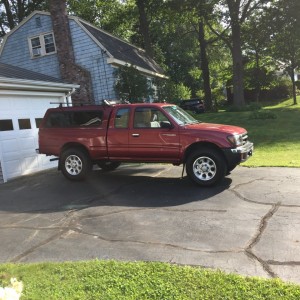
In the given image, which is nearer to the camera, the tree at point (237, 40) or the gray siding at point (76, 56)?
the gray siding at point (76, 56)

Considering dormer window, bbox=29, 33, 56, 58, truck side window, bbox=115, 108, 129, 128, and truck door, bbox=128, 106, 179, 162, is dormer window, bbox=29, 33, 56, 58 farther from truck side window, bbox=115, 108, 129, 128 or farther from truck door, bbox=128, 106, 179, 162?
truck door, bbox=128, 106, 179, 162

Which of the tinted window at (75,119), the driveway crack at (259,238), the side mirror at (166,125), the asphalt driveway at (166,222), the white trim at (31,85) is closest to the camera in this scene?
the driveway crack at (259,238)

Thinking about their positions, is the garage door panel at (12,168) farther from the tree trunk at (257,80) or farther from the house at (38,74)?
the tree trunk at (257,80)

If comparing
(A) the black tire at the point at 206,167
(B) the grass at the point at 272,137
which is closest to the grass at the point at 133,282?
(A) the black tire at the point at 206,167

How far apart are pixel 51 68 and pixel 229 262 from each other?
1918 centimetres

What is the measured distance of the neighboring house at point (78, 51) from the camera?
19766mm

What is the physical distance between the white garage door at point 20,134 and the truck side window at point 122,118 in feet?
12.7

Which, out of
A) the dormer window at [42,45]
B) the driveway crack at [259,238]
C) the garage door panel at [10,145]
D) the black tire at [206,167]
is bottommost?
the driveway crack at [259,238]

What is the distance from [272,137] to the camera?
593 inches

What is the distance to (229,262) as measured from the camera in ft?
14.5

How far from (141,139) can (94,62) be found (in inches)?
474

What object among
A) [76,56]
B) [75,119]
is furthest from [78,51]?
[75,119]

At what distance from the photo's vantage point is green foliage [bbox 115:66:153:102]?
19266 mm

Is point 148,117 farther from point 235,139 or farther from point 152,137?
point 235,139
